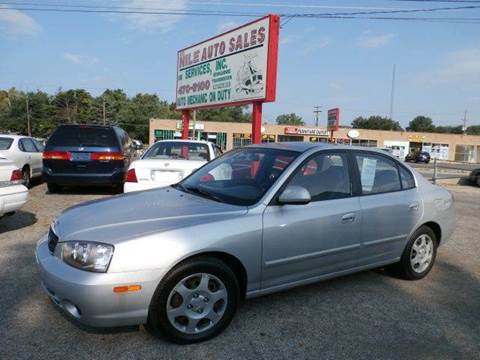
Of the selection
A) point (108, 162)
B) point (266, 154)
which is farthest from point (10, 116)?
point (266, 154)

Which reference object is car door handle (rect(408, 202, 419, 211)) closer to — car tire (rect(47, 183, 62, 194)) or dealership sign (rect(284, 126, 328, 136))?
car tire (rect(47, 183, 62, 194))

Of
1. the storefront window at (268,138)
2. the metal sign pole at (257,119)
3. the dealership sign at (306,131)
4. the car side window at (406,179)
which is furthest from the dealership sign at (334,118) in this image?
the dealership sign at (306,131)

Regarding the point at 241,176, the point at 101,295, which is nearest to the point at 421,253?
the point at 241,176

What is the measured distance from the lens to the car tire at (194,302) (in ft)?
9.45

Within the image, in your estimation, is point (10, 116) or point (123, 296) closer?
point (123, 296)

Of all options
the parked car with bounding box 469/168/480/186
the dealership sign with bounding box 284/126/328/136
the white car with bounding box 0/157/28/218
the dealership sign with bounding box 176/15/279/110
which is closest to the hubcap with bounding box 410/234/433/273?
the white car with bounding box 0/157/28/218

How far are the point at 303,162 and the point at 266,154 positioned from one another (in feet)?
1.53

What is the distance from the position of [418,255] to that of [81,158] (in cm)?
711

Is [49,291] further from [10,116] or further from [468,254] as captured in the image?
[10,116]

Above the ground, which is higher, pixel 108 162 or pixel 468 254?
pixel 108 162

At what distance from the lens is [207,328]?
122 inches

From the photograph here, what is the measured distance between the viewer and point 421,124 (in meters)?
139

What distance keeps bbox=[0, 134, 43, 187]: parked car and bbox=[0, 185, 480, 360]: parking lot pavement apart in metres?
5.98

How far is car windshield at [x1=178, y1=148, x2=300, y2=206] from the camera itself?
3.56 meters
